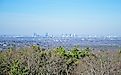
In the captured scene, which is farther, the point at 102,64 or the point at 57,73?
the point at 57,73

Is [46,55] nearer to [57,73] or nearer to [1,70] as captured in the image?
[57,73]

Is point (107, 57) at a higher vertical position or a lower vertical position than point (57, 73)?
higher

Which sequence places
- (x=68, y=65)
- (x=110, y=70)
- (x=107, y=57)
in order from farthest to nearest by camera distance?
(x=68, y=65) → (x=107, y=57) → (x=110, y=70)

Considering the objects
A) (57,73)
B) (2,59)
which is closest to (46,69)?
(57,73)

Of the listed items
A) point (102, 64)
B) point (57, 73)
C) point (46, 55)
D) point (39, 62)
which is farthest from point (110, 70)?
point (46, 55)

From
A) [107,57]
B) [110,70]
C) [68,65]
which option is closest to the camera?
[110,70]

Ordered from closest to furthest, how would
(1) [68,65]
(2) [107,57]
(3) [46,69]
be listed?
(2) [107,57], (3) [46,69], (1) [68,65]

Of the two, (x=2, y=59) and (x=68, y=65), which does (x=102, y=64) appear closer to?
(x=68, y=65)

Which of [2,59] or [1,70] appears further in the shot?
[2,59]
